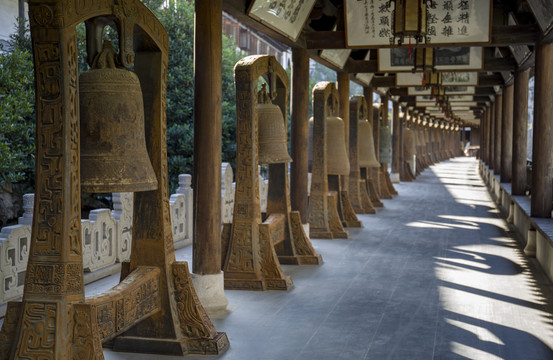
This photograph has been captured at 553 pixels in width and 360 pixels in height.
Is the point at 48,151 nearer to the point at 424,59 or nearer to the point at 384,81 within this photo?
the point at 424,59

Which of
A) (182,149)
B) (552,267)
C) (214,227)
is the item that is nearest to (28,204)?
(214,227)

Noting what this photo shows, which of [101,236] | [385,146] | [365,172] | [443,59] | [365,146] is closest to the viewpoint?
[101,236]

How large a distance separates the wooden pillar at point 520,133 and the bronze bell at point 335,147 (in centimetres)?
352

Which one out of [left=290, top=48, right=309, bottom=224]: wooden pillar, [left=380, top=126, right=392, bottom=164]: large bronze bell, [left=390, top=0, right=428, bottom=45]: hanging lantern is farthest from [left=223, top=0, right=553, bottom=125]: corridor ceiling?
[left=380, top=126, right=392, bottom=164]: large bronze bell

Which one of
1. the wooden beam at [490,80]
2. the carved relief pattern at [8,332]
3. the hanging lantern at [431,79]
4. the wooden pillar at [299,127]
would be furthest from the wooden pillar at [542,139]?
the carved relief pattern at [8,332]

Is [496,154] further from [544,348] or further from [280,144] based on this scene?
[544,348]

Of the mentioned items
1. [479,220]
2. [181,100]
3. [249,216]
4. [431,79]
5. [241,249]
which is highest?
[431,79]

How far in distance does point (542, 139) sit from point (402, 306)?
435cm

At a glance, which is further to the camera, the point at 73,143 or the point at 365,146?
the point at 365,146

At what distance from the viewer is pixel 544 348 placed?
16.0ft

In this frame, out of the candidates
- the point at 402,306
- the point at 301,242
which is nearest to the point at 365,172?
the point at 301,242

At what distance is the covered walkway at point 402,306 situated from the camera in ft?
15.9

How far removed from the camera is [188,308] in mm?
4559

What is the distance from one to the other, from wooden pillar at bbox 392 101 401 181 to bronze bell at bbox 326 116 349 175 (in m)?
12.3
